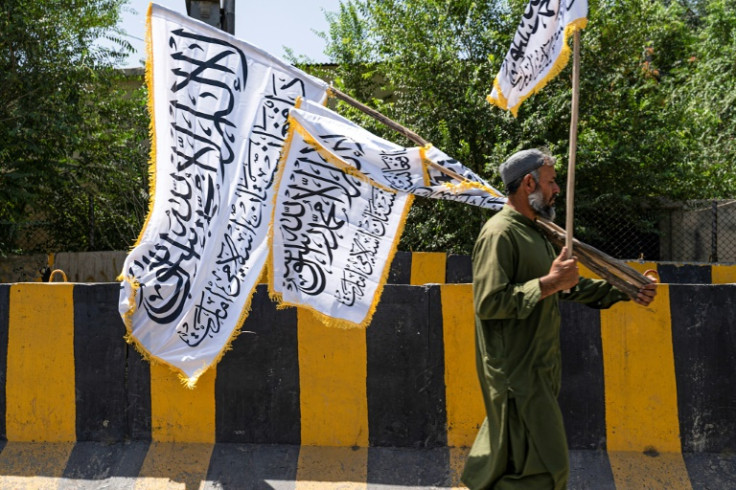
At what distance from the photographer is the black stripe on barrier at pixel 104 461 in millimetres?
4742

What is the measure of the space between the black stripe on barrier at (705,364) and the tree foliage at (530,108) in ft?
23.3

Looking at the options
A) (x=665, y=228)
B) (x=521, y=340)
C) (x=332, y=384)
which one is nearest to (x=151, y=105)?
(x=332, y=384)

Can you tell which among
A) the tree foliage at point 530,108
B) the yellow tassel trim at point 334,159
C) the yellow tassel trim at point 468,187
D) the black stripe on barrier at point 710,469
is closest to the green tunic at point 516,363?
the yellow tassel trim at point 468,187

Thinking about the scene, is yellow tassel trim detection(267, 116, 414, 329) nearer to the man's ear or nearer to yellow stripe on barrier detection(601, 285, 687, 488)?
the man's ear

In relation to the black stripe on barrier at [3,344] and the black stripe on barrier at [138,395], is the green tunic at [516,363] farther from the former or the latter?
the black stripe on barrier at [3,344]

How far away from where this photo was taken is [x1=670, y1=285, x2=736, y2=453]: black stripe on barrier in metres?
4.68

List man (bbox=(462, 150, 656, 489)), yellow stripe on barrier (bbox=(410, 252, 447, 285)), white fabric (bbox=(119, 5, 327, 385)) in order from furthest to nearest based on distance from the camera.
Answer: yellow stripe on barrier (bbox=(410, 252, 447, 285)), white fabric (bbox=(119, 5, 327, 385)), man (bbox=(462, 150, 656, 489))

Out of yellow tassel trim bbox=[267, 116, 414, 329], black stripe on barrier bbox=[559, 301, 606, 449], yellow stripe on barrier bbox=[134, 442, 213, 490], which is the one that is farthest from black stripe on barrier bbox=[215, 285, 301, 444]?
black stripe on barrier bbox=[559, 301, 606, 449]

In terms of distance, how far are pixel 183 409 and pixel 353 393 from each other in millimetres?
1036

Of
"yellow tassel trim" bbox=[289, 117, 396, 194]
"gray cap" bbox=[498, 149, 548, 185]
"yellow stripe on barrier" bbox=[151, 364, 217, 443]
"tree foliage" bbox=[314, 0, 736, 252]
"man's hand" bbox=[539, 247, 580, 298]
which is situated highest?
"tree foliage" bbox=[314, 0, 736, 252]

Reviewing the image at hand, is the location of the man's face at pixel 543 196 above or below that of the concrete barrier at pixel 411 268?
above

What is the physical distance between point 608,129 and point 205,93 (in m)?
9.52

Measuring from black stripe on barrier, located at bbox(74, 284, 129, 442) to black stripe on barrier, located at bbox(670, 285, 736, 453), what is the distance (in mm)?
3315

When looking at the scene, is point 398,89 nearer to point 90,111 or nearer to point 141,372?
point 90,111
